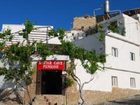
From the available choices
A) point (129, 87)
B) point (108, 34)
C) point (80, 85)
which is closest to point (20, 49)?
point (80, 85)

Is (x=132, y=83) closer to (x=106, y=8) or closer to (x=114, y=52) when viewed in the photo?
(x=114, y=52)

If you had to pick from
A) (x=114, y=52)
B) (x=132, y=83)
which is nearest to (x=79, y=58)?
(x=114, y=52)

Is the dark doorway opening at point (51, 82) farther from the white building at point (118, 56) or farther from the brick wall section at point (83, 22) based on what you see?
the brick wall section at point (83, 22)

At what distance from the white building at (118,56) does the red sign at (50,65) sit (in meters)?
1.71

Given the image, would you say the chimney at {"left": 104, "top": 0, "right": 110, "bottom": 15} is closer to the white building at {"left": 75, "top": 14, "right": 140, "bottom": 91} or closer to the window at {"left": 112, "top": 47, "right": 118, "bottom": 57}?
the white building at {"left": 75, "top": 14, "right": 140, "bottom": 91}

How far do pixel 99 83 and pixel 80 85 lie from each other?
2598 mm

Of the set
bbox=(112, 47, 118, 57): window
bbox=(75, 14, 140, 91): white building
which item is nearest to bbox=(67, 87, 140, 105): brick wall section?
bbox=(75, 14, 140, 91): white building

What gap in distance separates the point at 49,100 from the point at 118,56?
34.5ft

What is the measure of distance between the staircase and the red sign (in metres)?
2.46

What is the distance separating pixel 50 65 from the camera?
2906 centimetres

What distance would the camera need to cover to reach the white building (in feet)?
104

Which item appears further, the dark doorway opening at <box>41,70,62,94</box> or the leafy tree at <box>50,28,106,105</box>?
the dark doorway opening at <box>41,70,62,94</box>

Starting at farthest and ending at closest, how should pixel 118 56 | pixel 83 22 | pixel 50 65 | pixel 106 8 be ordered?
pixel 83 22 → pixel 106 8 → pixel 118 56 → pixel 50 65

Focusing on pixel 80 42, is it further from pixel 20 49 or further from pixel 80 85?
pixel 20 49
